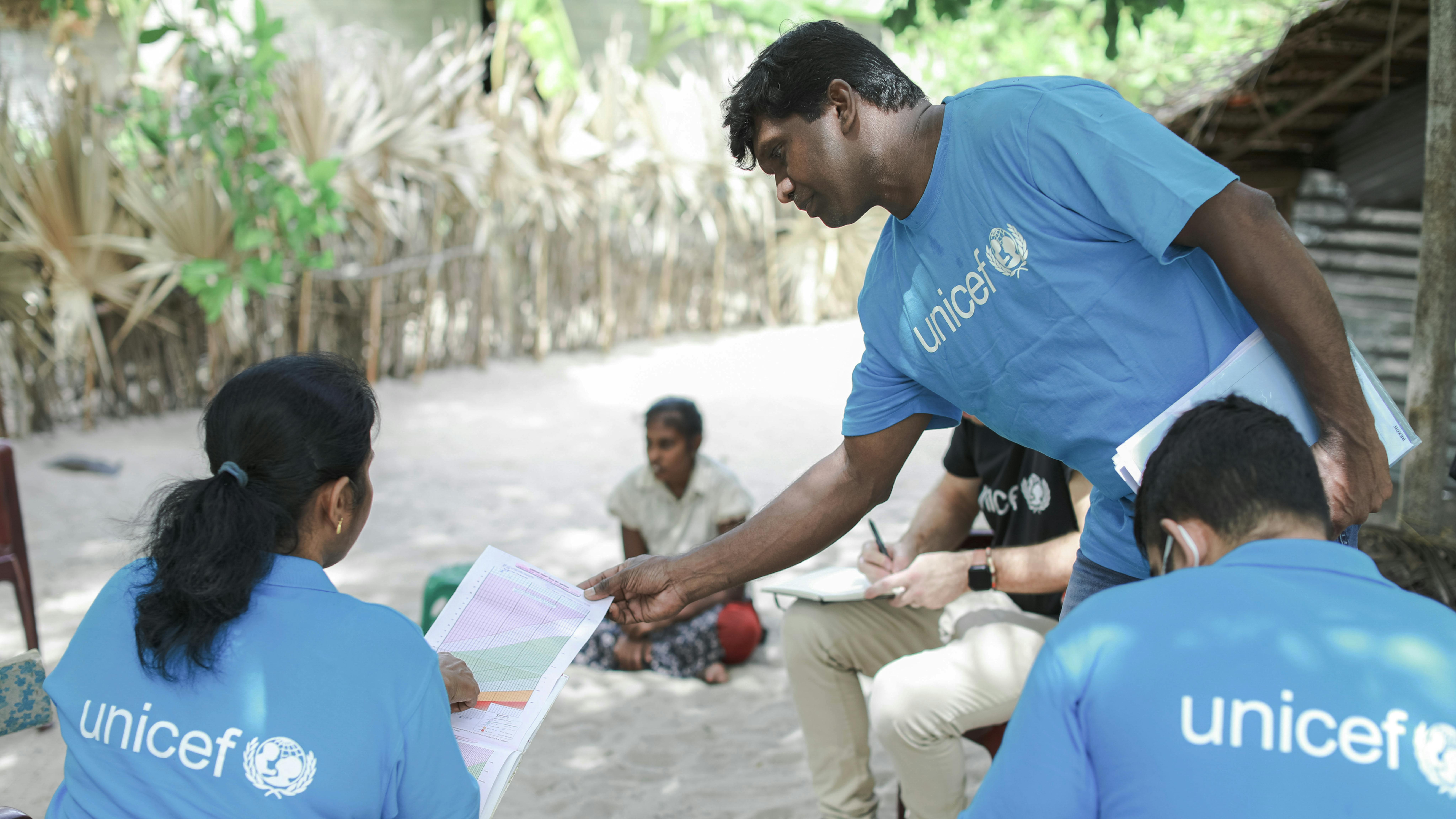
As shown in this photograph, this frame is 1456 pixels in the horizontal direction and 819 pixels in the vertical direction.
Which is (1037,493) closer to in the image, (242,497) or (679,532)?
(679,532)

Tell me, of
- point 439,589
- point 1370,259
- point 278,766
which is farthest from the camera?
point 1370,259

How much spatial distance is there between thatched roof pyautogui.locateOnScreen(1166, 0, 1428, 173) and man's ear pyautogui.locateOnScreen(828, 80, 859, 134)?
3.03 m

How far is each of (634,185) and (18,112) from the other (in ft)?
15.6

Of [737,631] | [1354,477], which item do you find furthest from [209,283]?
[1354,477]

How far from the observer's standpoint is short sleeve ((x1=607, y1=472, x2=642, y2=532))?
4.36 m

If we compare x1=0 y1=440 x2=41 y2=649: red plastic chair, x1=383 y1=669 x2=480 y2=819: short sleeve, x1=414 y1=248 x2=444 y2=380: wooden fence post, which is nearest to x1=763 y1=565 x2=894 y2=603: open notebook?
x1=383 y1=669 x2=480 y2=819: short sleeve

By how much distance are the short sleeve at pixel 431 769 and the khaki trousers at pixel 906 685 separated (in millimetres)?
1195

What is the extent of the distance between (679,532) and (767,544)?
2.12 meters

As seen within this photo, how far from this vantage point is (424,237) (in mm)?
8234

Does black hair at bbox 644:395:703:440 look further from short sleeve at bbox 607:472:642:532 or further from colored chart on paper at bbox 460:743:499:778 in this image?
colored chart on paper at bbox 460:743:499:778

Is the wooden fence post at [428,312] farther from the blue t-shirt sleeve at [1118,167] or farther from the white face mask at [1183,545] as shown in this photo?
the white face mask at [1183,545]

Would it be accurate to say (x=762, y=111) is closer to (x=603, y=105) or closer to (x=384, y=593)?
(x=384, y=593)

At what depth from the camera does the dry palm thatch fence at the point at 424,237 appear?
20.7ft

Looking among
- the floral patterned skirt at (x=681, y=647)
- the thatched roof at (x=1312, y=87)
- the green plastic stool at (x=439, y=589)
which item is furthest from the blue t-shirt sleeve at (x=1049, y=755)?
the thatched roof at (x=1312, y=87)
